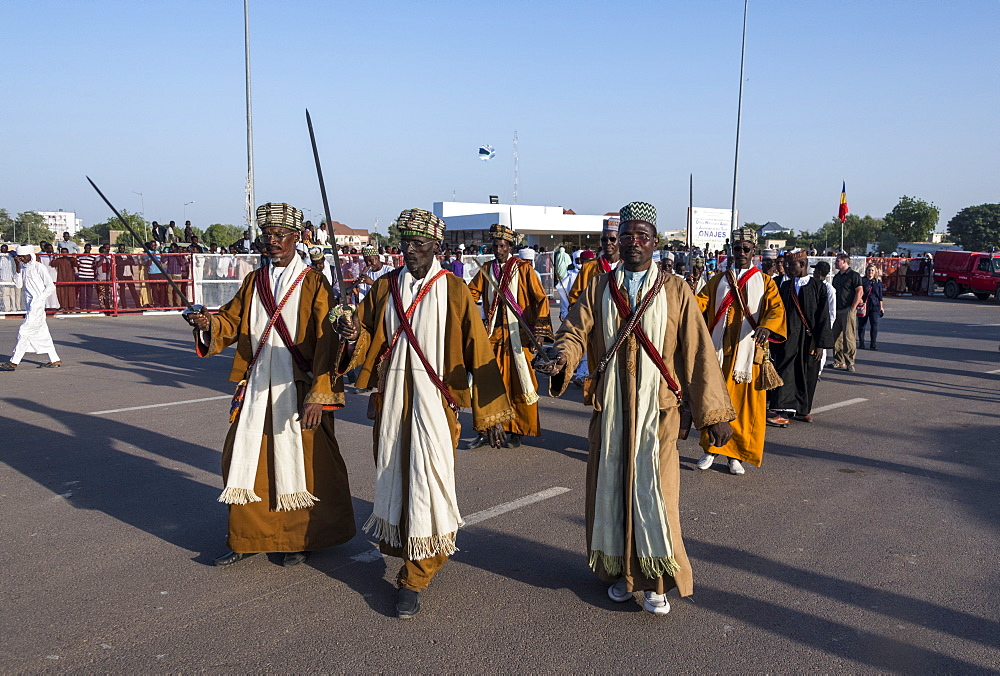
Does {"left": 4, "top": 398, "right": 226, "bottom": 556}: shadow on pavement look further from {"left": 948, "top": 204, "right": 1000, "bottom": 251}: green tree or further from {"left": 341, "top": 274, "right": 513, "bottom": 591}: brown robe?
{"left": 948, "top": 204, "right": 1000, "bottom": 251}: green tree

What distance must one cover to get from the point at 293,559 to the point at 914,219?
8273 cm

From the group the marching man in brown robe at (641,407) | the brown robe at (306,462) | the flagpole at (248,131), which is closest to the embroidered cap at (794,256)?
the marching man in brown robe at (641,407)

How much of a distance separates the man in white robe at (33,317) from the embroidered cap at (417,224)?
9.62m

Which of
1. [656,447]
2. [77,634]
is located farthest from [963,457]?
[77,634]

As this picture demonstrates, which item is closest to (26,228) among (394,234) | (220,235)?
(220,235)

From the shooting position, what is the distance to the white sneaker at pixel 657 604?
3.97 m

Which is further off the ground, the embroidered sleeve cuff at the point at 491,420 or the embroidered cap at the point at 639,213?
the embroidered cap at the point at 639,213

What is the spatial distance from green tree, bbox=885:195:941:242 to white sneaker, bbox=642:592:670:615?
80708 mm

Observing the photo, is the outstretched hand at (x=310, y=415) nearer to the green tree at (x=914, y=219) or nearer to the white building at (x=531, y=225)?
the white building at (x=531, y=225)

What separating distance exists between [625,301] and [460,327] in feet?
2.84

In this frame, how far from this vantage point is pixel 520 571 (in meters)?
4.52

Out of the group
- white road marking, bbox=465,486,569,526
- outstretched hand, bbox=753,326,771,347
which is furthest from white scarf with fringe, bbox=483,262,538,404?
outstretched hand, bbox=753,326,771,347

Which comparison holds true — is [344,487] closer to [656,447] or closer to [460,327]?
[460,327]

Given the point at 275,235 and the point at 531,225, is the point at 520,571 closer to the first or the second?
the point at 275,235
